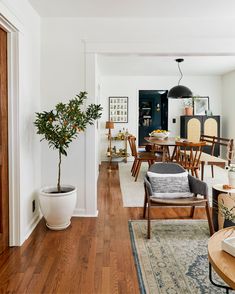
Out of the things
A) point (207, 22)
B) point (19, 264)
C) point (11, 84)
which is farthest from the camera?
point (207, 22)

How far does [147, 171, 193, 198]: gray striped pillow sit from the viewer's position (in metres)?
3.39

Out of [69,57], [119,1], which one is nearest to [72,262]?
[69,57]

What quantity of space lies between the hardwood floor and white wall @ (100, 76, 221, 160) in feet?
16.0

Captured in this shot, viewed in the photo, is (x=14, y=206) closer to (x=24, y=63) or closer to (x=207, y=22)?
(x=24, y=63)

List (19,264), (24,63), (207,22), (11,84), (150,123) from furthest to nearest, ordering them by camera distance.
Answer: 1. (150,123)
2. (207,22)
3. (24,63)
4. (11,84)
5. (19,264)

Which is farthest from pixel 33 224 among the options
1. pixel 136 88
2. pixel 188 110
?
pixel 188 110

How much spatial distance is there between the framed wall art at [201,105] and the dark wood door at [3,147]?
21.3 feet

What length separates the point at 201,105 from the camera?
827cm

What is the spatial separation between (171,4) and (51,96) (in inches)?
69.9

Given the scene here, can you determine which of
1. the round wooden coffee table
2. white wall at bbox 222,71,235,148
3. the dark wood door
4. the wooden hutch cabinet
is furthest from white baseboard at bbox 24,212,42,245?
white wall at bbox 222,71,235,148

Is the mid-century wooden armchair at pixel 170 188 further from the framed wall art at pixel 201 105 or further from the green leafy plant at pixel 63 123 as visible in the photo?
the framed wall art at pixel 201 105

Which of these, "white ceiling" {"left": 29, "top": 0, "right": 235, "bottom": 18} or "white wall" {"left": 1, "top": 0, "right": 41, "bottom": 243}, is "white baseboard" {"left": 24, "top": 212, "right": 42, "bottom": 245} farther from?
"white ceiling" {"left": 29, "top": 0, "right": 235, "bottom": 18}

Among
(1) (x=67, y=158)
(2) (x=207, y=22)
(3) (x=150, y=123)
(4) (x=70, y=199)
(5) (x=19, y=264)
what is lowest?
(5) (x=19, y=264)

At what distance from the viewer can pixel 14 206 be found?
2.82 m
